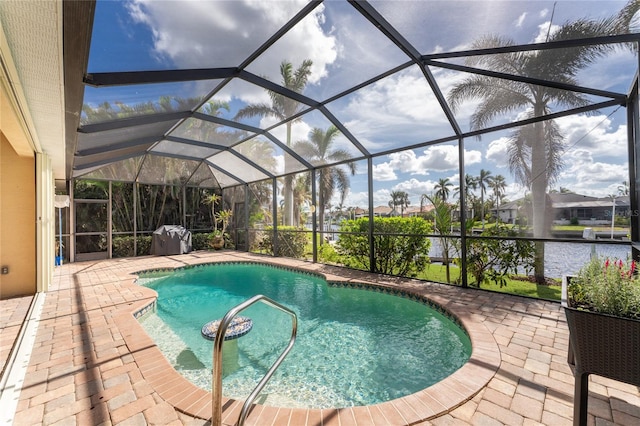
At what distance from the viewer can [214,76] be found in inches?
180

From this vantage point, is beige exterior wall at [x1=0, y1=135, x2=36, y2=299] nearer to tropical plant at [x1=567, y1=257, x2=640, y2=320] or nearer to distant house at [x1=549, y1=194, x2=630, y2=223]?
tropical plant at [x1=567, y1=257, x2=640, y2=320]

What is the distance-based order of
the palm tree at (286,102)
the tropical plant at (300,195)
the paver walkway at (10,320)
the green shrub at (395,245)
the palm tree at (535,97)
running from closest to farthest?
the paver walkway at (10,320), the palm tree at (535,97), the palm tree at (286,102), the green shrub at (395,245), the tropical plant at (300,195)

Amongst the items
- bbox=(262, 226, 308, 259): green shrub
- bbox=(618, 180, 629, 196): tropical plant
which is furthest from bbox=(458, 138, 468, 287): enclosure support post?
bbox=(262, 226, 308, 259): green shrub

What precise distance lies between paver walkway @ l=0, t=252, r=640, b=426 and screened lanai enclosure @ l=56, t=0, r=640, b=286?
2.17 metres

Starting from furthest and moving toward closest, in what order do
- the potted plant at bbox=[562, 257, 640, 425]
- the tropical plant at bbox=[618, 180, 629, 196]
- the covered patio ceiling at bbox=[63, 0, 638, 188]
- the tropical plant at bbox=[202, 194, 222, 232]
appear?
the tropical plant at bbox=[202, 194, 222, 232] → the tropical plant at bbox=[618, 180, 629, 196] → the covered patio ceiling at bbox=[63, 0, 638, 188] → the potted plant at bbox=[562, 257, 640, 425]

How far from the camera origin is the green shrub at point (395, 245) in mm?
7223

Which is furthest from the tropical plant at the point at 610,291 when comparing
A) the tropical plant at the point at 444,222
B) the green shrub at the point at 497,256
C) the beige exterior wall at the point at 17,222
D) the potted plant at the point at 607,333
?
the beige exterior wall at the point at 17,222

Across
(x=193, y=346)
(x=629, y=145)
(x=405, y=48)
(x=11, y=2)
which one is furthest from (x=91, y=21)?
(x=629, y=145)

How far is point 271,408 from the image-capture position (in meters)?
2.28

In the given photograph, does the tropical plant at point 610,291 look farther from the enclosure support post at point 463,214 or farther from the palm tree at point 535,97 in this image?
the enclosure support post at point 463,214

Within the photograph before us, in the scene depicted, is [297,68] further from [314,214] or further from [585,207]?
[585,207]

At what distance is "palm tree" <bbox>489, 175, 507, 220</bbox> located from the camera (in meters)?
5.88

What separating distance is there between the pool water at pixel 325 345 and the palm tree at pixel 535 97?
10.2 ft

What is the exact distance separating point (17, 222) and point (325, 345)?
22.3ft
